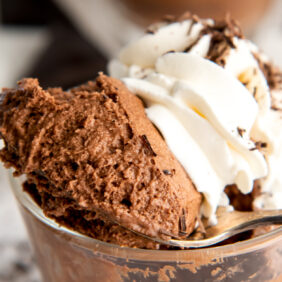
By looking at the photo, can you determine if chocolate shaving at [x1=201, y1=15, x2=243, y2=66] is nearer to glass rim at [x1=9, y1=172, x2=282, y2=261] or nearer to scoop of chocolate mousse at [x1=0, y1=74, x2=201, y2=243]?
scoop of chocolate mousse at [x1=0, y1=74, x2=201, y2=243]

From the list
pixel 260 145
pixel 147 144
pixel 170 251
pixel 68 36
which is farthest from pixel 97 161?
pixel 68 36

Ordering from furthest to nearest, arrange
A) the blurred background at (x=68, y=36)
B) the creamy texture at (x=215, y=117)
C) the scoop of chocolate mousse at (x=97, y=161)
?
the blurred background at (x=68, y=36), the creamy texture at (x=215, y=117), the scoop of chocolate mousse at (x=97, y=161)

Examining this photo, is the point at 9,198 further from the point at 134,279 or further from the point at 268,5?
the point at 268,5

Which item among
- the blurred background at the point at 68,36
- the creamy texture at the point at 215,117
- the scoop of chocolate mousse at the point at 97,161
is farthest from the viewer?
the blurred background at the point at 68,36

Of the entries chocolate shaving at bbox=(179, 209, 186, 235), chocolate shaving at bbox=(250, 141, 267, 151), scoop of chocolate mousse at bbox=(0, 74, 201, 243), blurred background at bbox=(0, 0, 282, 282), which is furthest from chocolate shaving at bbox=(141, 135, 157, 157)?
blurred background at bbox=(0, 0, 282, 282)

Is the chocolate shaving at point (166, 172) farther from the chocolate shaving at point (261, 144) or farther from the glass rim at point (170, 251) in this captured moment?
the chocolate shaving at point (261, 144)

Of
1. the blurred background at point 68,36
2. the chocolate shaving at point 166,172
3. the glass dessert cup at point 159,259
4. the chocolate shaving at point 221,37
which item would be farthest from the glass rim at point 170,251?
the blurred background at point 68,36

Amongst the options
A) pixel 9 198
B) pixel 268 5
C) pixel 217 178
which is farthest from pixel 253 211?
pixel 268 5
